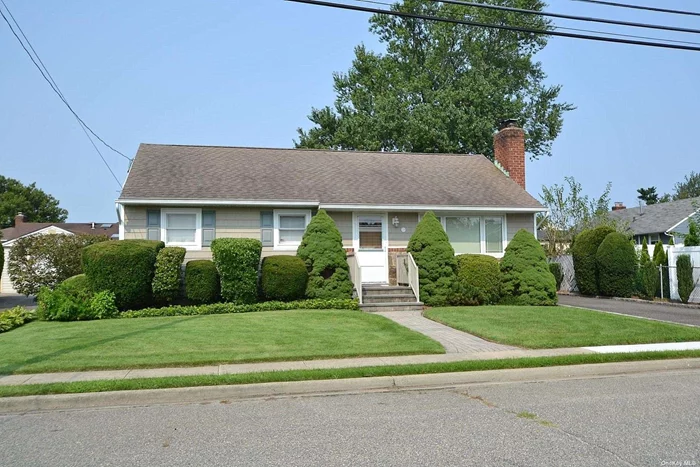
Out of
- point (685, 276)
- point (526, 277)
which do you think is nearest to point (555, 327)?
point (526, 277)

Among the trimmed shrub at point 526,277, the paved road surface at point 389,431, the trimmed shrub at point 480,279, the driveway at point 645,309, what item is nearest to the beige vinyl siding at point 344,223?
the trimmed shrub at point 480,279

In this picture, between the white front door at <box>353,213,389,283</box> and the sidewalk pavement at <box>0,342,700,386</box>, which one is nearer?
the sidewalk pavement at <box>0,342,700,386</box>

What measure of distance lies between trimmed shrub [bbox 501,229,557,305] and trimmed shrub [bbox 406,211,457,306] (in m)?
1.79

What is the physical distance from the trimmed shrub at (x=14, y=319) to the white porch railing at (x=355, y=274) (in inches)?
335

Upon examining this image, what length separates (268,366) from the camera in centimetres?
862

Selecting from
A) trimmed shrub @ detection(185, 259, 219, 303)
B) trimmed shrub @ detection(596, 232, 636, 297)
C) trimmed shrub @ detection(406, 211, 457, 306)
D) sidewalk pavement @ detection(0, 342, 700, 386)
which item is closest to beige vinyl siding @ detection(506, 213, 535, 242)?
trimmed shrub @ detection(596, 232, 636, 297)

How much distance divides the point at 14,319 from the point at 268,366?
8.15m

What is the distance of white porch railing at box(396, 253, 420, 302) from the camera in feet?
53.4

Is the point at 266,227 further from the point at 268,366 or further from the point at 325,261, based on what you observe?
the point at 268,366

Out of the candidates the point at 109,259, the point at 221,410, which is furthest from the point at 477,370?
the point at 109,259

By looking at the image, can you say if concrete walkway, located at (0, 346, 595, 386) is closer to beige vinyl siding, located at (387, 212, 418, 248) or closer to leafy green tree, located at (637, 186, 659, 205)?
beige vinyl siding, located at (387, 212, 418, 248)

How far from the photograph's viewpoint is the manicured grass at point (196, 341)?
29.1 feet

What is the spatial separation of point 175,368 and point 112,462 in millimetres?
3704

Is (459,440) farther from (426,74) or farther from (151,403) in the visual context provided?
(426,74)
